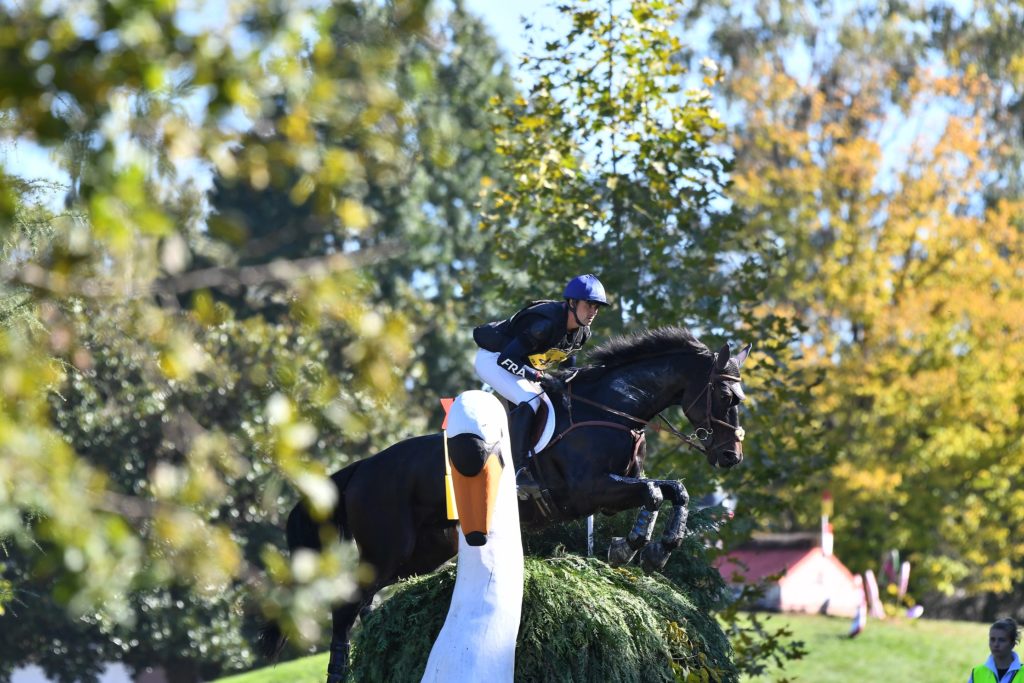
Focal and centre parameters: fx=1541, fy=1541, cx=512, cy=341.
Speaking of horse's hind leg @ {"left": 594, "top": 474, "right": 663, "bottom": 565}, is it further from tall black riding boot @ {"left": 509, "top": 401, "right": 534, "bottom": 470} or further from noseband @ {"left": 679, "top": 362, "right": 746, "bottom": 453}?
noseband @ {"left": 679, "top": 362, "right": 746, "bottom": 453}

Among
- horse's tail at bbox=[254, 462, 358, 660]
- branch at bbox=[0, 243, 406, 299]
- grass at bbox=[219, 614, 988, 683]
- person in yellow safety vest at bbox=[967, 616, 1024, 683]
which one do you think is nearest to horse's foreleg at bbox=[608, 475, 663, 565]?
person in yellow safety vest at bbox=[967, 616, 1024, 683]

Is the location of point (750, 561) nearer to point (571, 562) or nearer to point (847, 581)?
point (847, 581)

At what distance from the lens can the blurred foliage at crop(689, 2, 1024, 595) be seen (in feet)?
82.1

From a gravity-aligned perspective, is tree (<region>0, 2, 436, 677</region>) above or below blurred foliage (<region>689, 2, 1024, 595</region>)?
below

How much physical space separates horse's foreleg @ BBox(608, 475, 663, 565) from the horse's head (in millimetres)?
735

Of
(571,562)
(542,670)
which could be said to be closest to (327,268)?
(542,670)

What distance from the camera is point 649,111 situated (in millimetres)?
14000

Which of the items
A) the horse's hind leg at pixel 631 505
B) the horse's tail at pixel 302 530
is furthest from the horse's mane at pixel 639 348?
the horse's tail at pixel 302 530

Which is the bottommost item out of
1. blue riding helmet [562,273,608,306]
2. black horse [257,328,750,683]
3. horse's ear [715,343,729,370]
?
black horse [257,328,750,683]

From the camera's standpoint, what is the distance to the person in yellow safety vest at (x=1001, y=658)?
8.57m

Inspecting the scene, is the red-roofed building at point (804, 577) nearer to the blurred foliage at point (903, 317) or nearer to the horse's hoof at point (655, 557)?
the blurred foliage at point (903, 317)

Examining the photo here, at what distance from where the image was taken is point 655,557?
8672mm

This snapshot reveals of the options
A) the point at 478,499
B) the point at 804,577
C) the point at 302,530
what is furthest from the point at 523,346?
the point at 804,577

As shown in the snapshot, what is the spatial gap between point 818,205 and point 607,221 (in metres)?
15.1
